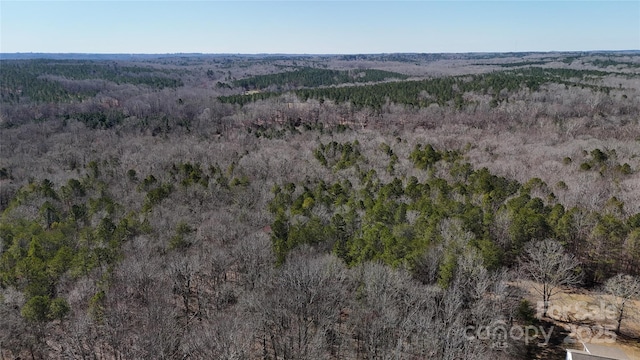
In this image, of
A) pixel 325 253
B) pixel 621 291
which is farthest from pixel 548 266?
pixel 325 253

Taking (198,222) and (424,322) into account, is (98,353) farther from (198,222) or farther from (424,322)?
(424,322)

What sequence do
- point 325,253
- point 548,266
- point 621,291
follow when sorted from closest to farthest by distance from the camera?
point 621,291 < point 548,266 < point 325,253

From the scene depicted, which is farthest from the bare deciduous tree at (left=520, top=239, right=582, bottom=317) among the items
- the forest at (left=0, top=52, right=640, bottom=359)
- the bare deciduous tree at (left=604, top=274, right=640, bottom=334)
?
Answer: the bare deciduous tree at (left=604, top=274, right=640, bottom=334)

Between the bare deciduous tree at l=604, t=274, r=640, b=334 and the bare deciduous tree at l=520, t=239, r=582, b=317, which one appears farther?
the bare deciduous tree at l=520, t=239, r=582, b=317

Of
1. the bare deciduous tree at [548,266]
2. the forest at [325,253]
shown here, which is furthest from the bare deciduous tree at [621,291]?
the bare deciduous tree at [548,266]

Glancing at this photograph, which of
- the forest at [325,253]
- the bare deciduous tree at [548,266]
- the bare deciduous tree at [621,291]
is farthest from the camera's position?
the bare deciduous tree at [548,266]

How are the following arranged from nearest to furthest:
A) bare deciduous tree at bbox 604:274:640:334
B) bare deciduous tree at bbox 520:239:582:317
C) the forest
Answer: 1. the forest
2. bare deciduous tree at bbox 604:274:640:334
3. bare deciduous tree at bbox 520:239:582:317

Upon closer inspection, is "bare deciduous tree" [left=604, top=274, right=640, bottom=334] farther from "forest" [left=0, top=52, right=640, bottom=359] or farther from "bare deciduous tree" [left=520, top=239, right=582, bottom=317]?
"bare deciduous tree" [left=520, top=239, right=582, bottom=317]

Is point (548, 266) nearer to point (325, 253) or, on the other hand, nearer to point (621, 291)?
point (621, 291)

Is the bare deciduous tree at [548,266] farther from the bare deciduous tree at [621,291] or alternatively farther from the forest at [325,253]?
the bare deciduous tree at [621,291]

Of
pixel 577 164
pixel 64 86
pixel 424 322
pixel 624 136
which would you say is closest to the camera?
pixel 424 322

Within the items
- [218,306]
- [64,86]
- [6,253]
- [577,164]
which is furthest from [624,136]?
[64,86]
